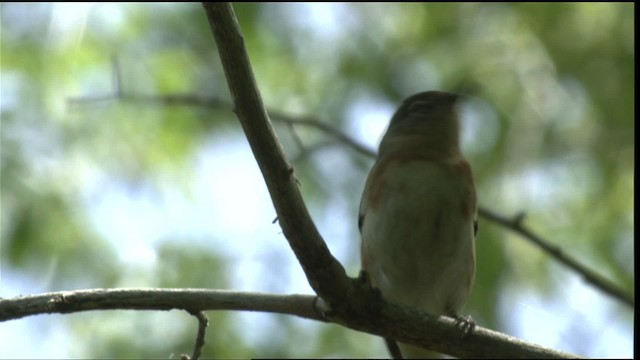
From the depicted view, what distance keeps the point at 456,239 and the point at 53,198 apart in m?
3.42

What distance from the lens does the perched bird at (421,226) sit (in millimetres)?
5383

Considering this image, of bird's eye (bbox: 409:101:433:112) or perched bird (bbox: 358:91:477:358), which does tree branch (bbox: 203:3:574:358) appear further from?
bird's eye (bbox: 409:101:433:112)

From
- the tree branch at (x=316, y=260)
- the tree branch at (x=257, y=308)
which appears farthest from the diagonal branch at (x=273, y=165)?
the tree branch at (x=257, y=308)

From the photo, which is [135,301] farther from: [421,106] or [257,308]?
[421,106]

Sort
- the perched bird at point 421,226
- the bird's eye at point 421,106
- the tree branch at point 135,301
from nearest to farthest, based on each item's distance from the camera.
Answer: the tree branch at point 135,301, the perched bird at point 421,226, the bird's eye at point 421,106

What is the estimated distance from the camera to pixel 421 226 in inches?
211

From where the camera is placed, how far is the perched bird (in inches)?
212

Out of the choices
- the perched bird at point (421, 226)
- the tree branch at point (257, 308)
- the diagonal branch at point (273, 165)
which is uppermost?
the perched bird at point (421, 226)

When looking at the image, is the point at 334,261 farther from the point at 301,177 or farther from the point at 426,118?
the point at 301,177

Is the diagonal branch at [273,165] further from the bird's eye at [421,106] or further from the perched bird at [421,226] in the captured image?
the bird's eye at [421,106]

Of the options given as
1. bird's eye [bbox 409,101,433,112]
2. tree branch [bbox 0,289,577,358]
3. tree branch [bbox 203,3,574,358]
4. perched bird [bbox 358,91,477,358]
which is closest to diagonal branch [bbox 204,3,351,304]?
tree branch [bbox 203,3,574,358]

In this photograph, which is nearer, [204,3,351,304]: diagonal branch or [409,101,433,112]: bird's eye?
[204,3,351,304]: diagonal branch

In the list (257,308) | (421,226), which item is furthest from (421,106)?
(257,308)

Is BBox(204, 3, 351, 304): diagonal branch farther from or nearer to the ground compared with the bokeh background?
nearer to the ground
